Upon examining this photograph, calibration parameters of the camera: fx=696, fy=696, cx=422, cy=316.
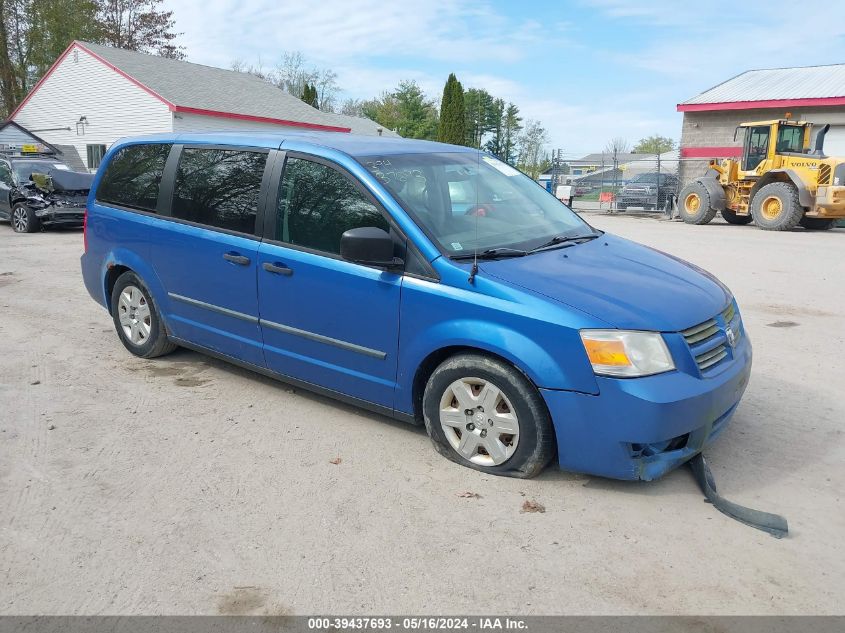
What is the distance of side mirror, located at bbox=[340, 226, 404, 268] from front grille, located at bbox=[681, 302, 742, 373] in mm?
1583

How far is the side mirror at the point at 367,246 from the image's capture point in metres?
3.74

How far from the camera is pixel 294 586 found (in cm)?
281

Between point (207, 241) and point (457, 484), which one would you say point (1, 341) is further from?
point (457, 484)

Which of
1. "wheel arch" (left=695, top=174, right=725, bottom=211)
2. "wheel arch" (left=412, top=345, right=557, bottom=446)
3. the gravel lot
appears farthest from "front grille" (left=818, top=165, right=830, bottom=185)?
"wheel arch" (left=412, top=345, right=557, bottom=446)

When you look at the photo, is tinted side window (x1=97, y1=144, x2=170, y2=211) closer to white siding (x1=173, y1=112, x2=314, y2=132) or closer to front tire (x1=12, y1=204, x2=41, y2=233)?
front tire (x1=12, y1=204, x2=41, y2=233)

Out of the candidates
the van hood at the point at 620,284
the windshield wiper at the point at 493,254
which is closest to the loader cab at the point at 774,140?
the van hood at the point at 620,284

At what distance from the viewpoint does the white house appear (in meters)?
26.8

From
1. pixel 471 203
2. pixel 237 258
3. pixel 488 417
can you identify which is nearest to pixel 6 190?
pixel 237 258

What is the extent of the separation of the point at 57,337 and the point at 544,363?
5.03m

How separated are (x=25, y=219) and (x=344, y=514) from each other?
14.8 m

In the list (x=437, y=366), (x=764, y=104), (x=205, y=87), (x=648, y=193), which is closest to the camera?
(x=437, y=366)

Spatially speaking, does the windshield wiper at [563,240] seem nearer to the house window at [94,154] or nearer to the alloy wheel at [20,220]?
the alloy wheel at [20,220]

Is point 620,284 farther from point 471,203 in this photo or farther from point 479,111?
point 479,111

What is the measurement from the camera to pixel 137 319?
5641 millimetres
